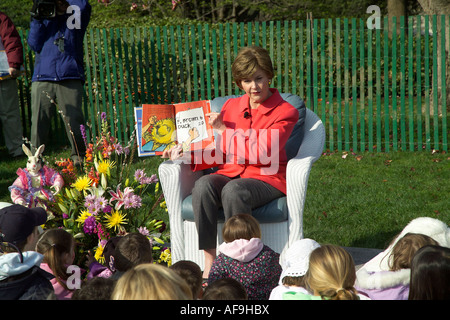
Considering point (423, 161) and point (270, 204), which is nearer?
point (270, 204)

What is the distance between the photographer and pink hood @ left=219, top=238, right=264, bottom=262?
346 centimetres

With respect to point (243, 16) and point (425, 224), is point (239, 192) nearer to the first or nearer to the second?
point (425, 224)

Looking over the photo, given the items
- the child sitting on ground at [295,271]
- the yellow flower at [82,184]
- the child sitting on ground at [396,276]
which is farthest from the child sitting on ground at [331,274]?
the yellow flower at [82,184]

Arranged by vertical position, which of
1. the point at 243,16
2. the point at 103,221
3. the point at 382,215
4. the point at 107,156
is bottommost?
the point at 382,215

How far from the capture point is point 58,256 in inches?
130

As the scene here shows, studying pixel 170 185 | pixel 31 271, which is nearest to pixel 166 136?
pixel 170 185

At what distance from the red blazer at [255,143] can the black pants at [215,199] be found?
0.50 feet

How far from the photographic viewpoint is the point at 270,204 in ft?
13.4

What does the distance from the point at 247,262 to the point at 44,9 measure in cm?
480

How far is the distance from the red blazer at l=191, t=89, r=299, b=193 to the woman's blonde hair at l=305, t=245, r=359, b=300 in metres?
1.59

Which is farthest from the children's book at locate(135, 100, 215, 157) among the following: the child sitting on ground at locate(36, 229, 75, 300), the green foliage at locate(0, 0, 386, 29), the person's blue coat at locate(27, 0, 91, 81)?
the green foliage at locate(0, 0, 386, 29)

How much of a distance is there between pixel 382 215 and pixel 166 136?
2.27 metres

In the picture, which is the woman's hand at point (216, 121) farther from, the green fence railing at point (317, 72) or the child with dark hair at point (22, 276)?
the green fence railing at point (317, 72)

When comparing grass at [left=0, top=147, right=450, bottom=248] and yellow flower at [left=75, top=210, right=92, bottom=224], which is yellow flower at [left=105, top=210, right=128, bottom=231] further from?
grass at [left=0, top=147, right=450, bottom=248]
